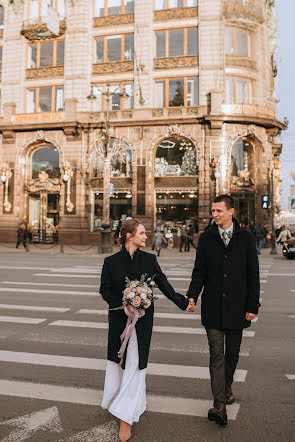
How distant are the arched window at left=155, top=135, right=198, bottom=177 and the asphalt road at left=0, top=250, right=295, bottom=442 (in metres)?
20.8

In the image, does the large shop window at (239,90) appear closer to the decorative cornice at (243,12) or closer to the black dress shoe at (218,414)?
the decorative cornice at (243,12)

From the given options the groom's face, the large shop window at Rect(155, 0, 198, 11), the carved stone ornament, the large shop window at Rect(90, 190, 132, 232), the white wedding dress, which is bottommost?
the white wedding dress

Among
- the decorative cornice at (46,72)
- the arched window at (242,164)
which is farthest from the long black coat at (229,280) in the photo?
the decorative cornice at (46,72)

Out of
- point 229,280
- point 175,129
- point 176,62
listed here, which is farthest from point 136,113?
point 229,280

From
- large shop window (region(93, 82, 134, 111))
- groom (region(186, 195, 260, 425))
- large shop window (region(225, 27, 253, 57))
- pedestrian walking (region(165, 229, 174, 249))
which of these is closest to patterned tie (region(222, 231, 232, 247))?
groom (region(186, 195, 260, 425))

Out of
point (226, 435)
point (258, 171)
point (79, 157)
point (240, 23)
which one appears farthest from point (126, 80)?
point (226, 435)

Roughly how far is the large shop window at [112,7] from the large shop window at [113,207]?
1347cm

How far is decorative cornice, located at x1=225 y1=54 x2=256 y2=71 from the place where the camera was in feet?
94.8

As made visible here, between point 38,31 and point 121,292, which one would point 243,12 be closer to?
point 38,31

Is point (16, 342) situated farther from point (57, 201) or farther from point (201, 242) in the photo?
point (57, 201)

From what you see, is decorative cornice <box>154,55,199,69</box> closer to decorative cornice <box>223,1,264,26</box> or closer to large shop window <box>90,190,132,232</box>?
decorative cornice <box>223,1,264,26</box>

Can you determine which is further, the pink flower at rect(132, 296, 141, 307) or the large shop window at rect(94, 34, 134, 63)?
the large shop window at rect(94, 34, 134, 63)

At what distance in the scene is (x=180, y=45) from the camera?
29656mm

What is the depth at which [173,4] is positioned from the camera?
29812mm
